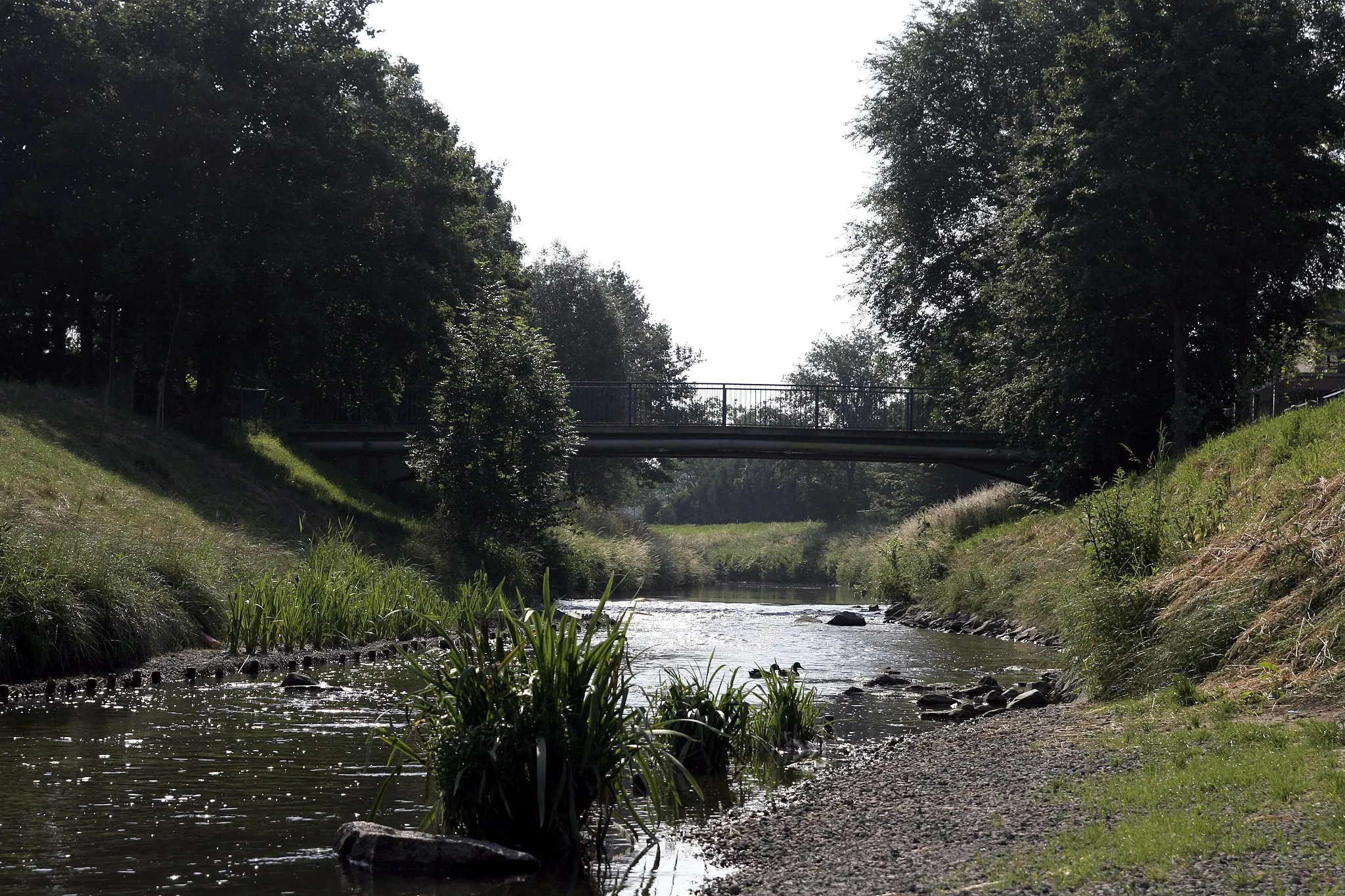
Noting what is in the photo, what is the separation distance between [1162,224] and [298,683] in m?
20.5

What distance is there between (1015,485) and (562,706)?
112 feet

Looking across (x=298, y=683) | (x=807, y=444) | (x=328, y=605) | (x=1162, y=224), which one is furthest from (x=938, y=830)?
(x=807, y=444)

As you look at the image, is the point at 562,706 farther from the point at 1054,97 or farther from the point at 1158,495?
the point at 1054,97

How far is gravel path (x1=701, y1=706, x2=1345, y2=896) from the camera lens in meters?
5.37

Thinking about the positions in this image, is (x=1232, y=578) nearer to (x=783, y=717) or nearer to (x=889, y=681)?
(x=783, y=717)

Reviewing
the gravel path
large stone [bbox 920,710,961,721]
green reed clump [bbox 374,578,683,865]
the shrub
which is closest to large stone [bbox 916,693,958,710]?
large stone [bbox 920,710,961,721]

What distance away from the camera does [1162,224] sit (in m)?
27.0

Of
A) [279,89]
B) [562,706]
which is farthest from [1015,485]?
[562,706]

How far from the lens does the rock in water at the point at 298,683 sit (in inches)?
557

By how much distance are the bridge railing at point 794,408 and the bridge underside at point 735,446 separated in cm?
79

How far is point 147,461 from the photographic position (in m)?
29.5

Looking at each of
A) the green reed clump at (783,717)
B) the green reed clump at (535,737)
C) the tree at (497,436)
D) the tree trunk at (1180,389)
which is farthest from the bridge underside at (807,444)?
the green reed clump at (535,737)

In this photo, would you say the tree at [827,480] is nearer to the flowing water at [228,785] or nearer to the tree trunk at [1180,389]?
the tree trunk at [1180,389]

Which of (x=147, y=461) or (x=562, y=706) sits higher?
(x=147, y=461)
